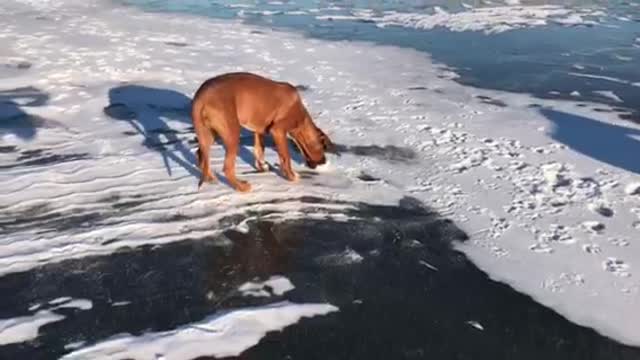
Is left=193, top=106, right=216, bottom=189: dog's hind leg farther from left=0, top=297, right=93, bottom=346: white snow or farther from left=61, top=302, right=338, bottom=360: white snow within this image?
left=61, top=302, right=338, bottom=360: white snow

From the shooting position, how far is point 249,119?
7203 millimetres

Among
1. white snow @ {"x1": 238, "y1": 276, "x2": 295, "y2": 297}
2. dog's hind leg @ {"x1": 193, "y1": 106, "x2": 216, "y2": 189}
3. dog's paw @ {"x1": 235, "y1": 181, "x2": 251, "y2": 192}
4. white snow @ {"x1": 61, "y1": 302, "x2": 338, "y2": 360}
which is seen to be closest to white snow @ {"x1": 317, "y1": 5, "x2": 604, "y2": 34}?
dog's paw @ {"x1": 235, "y1": 181, "x2": 251, "y2": 192}

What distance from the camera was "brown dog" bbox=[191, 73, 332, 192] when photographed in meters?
6.80

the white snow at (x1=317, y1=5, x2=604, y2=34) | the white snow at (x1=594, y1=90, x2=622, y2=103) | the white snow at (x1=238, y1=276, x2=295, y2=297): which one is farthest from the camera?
the white snow at (x1=317, y1=5, x2=604, y2=34)

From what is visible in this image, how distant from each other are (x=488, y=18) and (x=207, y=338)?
1591 cm

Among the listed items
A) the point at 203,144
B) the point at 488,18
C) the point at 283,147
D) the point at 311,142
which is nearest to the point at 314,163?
the point at 311,142

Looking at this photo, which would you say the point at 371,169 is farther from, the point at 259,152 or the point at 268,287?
the point at 268,287

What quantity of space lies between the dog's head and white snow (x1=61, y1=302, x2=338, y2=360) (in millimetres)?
2884

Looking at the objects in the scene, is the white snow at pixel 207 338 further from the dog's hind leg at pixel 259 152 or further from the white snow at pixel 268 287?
the dog's hind leg at pixel 259 152

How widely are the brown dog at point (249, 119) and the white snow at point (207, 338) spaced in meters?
2.27

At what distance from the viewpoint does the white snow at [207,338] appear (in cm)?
454

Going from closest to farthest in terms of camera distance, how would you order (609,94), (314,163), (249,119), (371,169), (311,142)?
(249,119), (311,142), (314,163), (371,169), (609,94)

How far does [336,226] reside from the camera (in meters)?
6.63

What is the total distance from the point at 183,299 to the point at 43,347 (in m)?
1.02
